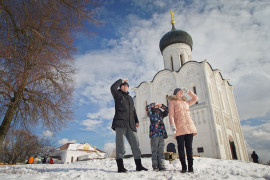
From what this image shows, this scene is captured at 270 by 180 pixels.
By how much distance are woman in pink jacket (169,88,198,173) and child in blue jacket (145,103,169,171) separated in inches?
14.4

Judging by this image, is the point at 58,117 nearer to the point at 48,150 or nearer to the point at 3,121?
the point at 3,121

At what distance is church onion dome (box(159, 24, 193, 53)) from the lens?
2100 cm

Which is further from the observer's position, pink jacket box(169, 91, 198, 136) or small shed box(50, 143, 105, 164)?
small shed box(50, 143, 105, 164)

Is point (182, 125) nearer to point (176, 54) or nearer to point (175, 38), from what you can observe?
point (176, 54)

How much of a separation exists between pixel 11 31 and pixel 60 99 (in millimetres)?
3121

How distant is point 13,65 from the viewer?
17.7 feet

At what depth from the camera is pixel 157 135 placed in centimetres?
413

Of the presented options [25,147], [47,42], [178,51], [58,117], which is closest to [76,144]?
[25,147]

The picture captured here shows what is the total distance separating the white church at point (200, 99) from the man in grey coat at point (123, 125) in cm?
1214

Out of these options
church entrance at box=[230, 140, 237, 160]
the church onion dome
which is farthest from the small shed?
church entrance at box=[230, 140, 237, 160]

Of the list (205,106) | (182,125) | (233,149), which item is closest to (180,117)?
(182,125)

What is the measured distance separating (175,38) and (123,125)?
62.3ft

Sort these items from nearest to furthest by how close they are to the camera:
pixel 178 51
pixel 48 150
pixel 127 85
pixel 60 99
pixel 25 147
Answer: pixel 127 85 < pixel 60 99 < pixel 178 51 < pixel 25 147 < pixel 48 150

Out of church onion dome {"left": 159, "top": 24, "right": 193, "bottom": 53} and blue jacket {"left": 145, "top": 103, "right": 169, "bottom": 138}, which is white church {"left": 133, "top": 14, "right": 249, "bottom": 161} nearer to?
church onion dome {"left": 159, "top": 24, "right": 193, "bottom": 53}
